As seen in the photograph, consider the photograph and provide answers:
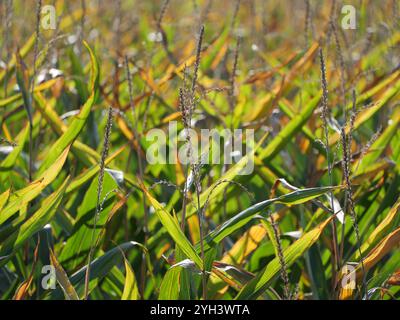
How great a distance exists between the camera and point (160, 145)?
Result: 1.81 meters

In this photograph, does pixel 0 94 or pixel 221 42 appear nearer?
pixel 0 94

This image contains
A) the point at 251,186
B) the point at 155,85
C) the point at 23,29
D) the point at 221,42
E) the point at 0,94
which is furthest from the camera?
the point at 23,29

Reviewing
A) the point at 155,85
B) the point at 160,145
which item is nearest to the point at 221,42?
the point at 155,85

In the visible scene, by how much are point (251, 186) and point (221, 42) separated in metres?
0.80

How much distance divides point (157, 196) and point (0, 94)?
72 cm

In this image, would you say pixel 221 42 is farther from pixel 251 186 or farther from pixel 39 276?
pixel 39 276

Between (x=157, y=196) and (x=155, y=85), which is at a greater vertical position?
(x=155, y=85)

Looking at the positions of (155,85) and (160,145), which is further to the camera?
(155,85)

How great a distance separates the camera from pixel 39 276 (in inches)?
58.7
